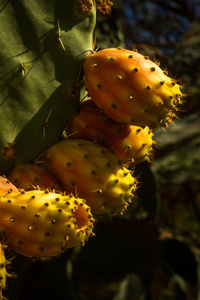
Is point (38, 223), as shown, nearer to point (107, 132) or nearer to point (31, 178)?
point (31, 178)

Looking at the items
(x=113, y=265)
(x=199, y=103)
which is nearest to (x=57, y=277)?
(x=113, y=265)

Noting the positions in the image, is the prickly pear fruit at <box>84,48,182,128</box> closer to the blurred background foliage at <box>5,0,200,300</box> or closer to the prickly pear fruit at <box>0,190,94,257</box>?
the prickly pear fruit at <box>0,190,94,257</box>

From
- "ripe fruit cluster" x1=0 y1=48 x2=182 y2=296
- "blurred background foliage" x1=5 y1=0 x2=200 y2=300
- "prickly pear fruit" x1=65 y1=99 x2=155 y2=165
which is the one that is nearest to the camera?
"ripe fruit cluster" x1=0 y1=48 x2=182 y2=296

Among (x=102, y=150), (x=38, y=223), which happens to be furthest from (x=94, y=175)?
(x=38, y=223)

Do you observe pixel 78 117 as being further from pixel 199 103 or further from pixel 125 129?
pixel 199 103

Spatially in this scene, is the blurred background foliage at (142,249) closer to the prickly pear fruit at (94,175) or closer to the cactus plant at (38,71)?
the cactus plant at (38,71)

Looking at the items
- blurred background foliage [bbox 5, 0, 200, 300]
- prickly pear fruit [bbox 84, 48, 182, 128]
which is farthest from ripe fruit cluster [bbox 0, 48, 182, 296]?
blurred background foliage [bbox 5, 0, 200, 300]
